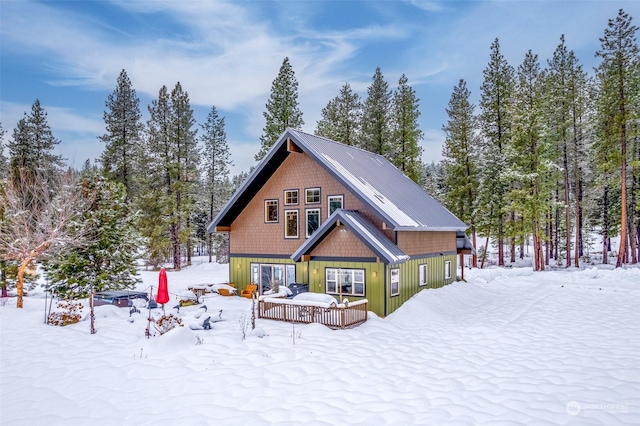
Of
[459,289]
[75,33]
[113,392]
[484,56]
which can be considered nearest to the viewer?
[113,392]

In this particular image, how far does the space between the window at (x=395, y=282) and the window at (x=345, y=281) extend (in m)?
1.19

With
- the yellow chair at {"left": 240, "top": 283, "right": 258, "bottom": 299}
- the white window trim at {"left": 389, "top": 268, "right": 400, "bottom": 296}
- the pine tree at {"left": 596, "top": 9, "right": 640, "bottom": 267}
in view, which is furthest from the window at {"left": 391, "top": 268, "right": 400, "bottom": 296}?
the pine tree at {"left": 596, "top": 9, "right": 640, "bottom": 267}

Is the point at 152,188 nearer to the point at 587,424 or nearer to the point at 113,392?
the point at 113,392

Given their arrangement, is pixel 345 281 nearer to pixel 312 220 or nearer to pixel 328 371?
pixel 312 220

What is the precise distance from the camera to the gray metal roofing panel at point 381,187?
15.6 meters

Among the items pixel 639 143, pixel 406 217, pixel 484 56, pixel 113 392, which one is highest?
pixel 484 56

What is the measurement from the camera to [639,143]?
94.1 feet

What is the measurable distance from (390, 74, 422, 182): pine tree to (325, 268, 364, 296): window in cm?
1768

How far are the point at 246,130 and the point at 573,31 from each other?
38187 millimetres

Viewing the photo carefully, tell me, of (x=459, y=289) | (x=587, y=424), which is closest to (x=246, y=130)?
(x=459, y=289)

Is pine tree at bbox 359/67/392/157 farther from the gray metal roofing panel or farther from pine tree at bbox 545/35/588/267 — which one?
pine tree at bbox 545/35/588/267

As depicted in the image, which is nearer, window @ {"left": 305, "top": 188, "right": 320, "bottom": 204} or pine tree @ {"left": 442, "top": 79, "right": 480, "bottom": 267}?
window @ {"left": 305, "top": 188, "right": 320, "bottom": 204}

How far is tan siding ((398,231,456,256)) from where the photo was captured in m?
16.2

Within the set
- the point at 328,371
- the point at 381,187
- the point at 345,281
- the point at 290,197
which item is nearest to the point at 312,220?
the point at 290,197
